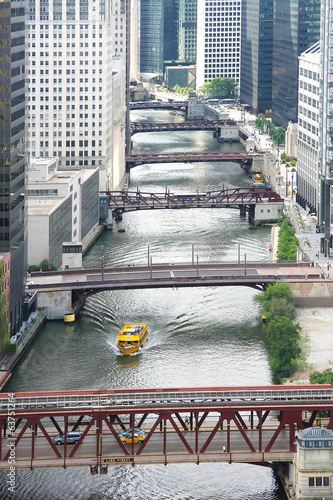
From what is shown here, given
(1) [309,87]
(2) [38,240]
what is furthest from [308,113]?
(2) [38,240]

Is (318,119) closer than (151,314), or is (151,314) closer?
(151,314)

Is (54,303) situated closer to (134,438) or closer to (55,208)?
(55,208)

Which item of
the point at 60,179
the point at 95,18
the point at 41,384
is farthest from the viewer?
the point at 95,18

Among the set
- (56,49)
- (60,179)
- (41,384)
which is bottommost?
(41,384)

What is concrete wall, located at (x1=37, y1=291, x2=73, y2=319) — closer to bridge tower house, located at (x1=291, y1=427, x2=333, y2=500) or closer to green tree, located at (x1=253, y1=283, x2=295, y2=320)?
green tree, located at (x1=253, y1=283, x2=295, y2=320)

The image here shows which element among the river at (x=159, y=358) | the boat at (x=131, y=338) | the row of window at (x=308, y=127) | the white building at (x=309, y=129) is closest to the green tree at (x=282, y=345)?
the river at (x=159, y=358)

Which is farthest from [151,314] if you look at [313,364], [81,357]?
[313,364]

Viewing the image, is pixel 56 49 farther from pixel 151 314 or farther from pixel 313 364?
pixel 313 364

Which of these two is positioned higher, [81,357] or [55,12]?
[55,12]
